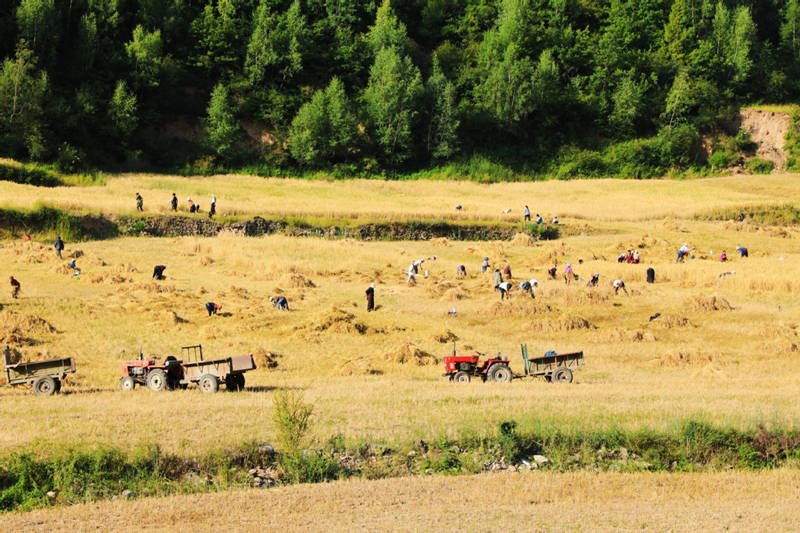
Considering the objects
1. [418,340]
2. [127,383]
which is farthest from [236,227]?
[127,383]

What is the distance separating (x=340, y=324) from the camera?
3734 cm

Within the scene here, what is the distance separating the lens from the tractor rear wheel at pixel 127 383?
1045 inches

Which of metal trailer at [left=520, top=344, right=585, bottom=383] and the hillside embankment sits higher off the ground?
the hillside embankment

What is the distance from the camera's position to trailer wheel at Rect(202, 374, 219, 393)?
26.1m

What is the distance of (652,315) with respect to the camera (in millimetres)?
40188

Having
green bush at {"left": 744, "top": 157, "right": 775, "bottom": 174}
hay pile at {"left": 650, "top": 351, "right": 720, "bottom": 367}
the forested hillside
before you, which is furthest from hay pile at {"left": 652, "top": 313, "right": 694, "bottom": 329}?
green bush at {"left": 744, "top": 157, "right": 775, "bottom": 174}

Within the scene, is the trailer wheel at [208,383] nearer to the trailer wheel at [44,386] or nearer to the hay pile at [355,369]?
the trailer wheel at [44,386]

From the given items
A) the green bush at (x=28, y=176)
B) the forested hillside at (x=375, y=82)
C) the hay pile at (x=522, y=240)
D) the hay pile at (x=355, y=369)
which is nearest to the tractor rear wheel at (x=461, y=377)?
the hay pile at (x=355, y=369)

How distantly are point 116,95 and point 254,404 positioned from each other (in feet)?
231

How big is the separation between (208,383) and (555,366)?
37.5ft

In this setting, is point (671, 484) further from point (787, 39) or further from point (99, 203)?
point (787, 39)

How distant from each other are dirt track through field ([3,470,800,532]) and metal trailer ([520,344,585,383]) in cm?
873

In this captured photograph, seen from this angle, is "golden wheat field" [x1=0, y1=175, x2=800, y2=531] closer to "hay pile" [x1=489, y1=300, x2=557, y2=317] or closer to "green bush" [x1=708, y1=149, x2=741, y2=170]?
"hay pile" [x1=489, y1=300, x2=557, y2=317]

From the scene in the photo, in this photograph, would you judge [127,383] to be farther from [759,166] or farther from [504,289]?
[759,166]
